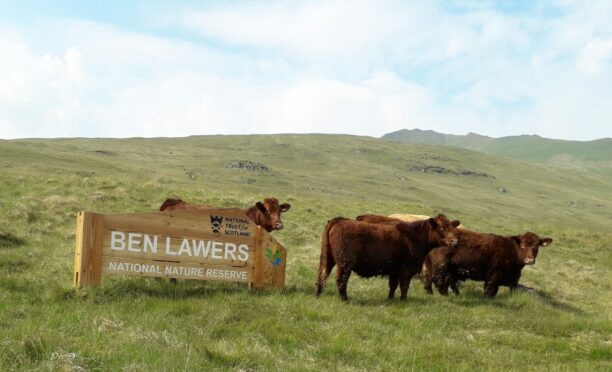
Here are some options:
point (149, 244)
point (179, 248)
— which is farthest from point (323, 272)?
point (149, 244)

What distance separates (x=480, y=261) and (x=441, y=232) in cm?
178

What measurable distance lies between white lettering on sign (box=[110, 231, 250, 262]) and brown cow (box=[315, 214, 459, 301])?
1686mm

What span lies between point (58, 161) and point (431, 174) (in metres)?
90.7

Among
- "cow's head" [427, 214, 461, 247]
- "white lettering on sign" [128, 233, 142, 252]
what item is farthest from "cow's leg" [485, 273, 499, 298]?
"white lettering on sign" [128, 233, 142, 252]

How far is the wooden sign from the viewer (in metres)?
9.62

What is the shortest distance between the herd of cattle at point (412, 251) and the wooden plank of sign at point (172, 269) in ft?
5.32

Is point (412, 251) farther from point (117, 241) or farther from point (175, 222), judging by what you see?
point (117, 241)

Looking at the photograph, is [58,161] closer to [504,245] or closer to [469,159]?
[504,245]

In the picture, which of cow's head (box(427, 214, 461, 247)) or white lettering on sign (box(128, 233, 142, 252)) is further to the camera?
cow's head (box(427, 214, 461, 247))

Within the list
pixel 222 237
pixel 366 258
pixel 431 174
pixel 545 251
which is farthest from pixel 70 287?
pixel 431 174

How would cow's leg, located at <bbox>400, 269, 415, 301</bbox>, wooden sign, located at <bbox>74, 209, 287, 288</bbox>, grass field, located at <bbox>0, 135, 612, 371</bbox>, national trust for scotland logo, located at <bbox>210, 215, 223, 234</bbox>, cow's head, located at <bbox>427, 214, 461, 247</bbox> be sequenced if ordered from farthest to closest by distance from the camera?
cow's head, located at <bbox>427, 214, 461, 247</bbox> < cow's leg, located at <bbox>400, 269, 415, 301</bbox> < national trust for scotland logo, located at <bbox>210, 215, 223, 234</bbox> < wooden sign, located at <bbox>74, 209, 287, 288</bbox> < grass field, located at <bbox>0, 135, 612, 371</bbox>

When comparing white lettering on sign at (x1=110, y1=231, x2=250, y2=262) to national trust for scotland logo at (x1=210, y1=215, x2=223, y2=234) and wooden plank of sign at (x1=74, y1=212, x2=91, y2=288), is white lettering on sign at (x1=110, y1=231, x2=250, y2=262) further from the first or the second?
wooden plank of sign at (x1=74, y1=212, x2=91, y2=288)

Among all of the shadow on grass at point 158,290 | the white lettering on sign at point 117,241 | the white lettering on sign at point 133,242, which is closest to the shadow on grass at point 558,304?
the shadow on grass at point 158,290

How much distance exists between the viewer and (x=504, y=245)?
1364 centimetres
